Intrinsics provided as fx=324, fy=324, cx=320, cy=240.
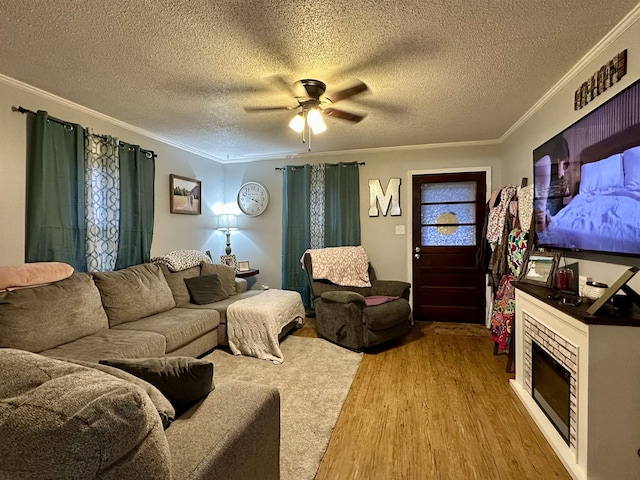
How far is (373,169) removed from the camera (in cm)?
467

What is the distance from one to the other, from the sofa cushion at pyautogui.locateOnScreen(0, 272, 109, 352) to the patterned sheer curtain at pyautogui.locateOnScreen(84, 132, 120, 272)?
60cm

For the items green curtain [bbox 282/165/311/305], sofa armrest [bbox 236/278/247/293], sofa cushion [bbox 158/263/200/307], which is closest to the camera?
sofa cushion [bbox 158/263/200/307]

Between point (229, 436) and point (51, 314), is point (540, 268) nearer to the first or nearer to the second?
point (229, 436)

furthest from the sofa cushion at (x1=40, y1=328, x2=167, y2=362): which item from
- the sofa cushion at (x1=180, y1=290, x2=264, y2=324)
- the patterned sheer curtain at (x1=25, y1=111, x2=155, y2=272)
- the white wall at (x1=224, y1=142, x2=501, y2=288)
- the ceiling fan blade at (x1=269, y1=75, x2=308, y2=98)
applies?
the white wall at (x1=224, y1=142, x2=501, y2=288)

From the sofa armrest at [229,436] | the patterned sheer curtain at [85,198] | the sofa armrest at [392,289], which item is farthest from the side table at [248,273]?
the sofa armrest at [229,436]

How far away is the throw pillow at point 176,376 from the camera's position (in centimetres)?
118

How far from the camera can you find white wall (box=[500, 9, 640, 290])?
1.80 meters

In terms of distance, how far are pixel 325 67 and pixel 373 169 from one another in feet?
8.18

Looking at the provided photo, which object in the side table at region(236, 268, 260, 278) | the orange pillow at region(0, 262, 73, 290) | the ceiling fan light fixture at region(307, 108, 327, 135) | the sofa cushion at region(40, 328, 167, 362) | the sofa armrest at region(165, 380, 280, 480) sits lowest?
the sofa cushion at region(40, 328, 167, 362)

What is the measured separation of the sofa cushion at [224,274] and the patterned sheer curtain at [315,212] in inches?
38.6

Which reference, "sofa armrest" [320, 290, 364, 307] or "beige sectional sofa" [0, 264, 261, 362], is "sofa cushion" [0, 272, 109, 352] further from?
"sofa armrest" [320, 290, 364, 307]

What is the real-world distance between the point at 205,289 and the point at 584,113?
12.3 ft

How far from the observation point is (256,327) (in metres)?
3.25

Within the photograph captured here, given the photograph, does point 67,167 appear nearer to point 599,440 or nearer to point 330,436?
point 330,436
